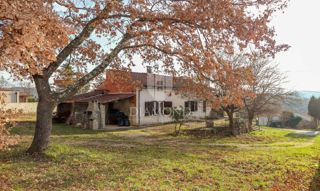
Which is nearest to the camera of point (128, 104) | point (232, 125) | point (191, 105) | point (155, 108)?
point (232, 125)

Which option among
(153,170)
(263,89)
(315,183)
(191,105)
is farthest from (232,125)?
(153,170)

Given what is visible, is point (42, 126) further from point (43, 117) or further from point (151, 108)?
point (151, 108)

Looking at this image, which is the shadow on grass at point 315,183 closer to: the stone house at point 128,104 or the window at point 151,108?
the stone house at point 128,104

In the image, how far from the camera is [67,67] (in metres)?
16.2

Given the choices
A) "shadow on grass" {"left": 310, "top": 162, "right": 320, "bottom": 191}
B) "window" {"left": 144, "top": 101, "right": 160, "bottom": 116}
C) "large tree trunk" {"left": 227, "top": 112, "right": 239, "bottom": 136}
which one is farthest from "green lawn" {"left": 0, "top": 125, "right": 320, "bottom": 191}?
"window" {"left": 144, "top": 101, "right": 160, "bottom": 116}

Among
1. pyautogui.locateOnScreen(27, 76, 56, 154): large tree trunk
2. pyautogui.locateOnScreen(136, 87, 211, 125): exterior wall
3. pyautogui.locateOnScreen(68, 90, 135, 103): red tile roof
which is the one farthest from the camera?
pyautogui.locateOnScreen(136, 87, 211, 125): exterior wall

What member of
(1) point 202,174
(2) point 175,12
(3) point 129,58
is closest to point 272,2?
(2) point 175,12

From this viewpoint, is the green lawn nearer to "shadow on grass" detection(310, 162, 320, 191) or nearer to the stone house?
"shadow on grass" detection(310, 162, 320, 191)

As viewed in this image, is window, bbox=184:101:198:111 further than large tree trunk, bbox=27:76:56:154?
Yes

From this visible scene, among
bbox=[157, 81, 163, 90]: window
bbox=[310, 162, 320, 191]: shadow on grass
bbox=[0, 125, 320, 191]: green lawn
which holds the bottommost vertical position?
bbox=[310, 162, 320, 191]: shadow on grass

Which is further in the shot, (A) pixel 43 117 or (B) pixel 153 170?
(A) pixel 43 117

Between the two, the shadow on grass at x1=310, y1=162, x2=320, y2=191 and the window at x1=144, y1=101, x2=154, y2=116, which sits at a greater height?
the window at x1=144, y1=101, x2=154, y2=116

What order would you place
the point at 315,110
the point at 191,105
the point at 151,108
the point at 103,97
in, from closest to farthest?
the point at 103,97 < the point at 151,108 < the point at 191,105 < the point at 315,110

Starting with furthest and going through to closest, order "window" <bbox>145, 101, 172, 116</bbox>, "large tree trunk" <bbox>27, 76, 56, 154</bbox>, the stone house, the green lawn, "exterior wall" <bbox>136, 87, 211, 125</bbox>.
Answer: "window" <bbox>145, 101, 172, 116</bbox>, "exterior wall" <bbox>136, 87, 211, 125</bbox>, the stone house, "large tree trunk" <bbox>27, 76, 56, 154</bbox>, the green lawn
